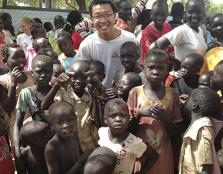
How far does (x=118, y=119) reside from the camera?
9.98ft

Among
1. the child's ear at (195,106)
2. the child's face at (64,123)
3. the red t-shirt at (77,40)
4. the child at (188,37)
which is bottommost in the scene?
the child's face at (64,123)

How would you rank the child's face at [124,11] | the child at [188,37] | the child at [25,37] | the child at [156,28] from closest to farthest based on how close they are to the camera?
the child at [188,37], the child at [156,28], the child's face at [124,11], the child at [25,37]

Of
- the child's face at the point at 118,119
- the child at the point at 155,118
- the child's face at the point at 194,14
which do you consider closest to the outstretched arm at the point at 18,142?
the child's face at the point at 118,119

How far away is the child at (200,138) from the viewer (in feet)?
9.48

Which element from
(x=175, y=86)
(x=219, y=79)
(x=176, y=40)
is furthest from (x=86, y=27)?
(x=219, y=79)

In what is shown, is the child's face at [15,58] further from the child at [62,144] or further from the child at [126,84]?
the child at [126,84]

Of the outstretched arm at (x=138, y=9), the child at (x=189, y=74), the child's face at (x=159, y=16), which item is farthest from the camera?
the outstretched arm at (x=138, y=9)

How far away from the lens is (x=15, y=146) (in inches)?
134

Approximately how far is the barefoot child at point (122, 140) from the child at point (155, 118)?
12 centimetres

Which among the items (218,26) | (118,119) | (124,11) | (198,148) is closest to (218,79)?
(198,148)

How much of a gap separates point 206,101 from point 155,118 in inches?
15.3

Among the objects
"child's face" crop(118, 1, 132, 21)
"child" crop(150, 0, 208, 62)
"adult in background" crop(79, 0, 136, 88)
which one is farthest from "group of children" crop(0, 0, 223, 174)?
"child's face" crop(118, 1, 132, 21)

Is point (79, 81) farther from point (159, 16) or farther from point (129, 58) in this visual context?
point (159, 16)

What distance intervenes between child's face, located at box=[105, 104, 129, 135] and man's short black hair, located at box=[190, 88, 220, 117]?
0.52m
